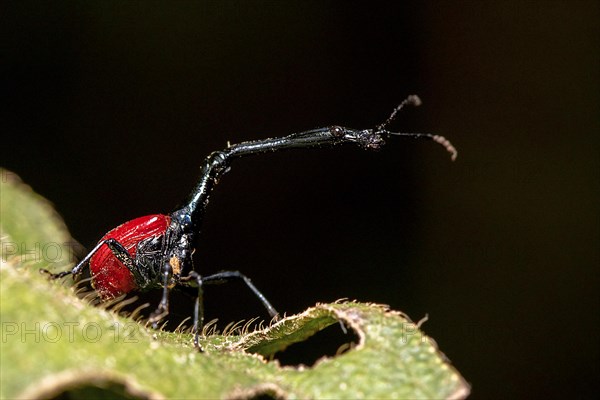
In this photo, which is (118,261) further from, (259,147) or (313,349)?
(313,349)

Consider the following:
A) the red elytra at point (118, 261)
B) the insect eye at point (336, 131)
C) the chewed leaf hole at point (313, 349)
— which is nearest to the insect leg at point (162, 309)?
the red elytra at point (118, 261)

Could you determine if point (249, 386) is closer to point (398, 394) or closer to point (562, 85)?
point (398, 394)

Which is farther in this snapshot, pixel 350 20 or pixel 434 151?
pixel 350 20

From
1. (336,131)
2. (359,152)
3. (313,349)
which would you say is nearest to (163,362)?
(336,131)

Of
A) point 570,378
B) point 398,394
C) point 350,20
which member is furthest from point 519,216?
point 398,394

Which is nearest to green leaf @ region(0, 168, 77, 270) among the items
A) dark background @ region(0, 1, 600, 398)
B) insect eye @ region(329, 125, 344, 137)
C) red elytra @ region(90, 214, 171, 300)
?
red elytra @ region(90, 214, 171, 300)

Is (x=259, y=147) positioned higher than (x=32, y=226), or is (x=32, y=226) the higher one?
(x=259, y=147)
